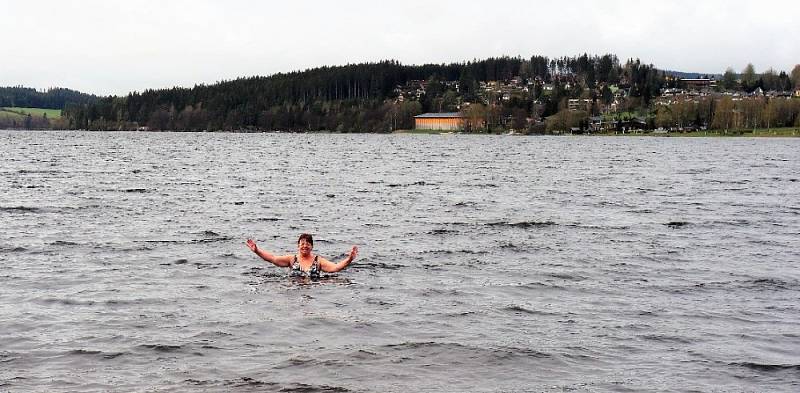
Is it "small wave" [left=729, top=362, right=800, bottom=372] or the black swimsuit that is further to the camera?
the black swimsuit

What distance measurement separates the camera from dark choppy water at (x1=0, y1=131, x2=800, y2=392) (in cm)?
1398

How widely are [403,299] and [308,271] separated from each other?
11.3 feet

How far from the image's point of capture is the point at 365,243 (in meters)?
28.8

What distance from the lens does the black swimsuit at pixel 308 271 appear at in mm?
22078

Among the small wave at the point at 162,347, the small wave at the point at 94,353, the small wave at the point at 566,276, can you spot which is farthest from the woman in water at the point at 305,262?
the small wave at the point at 94,353

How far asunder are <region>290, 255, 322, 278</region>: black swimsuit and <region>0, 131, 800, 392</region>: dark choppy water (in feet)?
1.96

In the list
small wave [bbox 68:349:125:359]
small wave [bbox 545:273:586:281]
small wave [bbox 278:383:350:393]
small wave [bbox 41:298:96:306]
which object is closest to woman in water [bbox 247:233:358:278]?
small wave [bbox 41:298:96:306]

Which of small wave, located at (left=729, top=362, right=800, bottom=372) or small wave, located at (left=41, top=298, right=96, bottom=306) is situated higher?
small wave, located at (left=41, top=298, right=96, bottom=306)

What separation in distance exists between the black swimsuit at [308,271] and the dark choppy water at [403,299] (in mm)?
598

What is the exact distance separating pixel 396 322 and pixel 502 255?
9.47 metres

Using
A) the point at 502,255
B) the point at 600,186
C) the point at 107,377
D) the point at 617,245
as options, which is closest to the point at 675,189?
the point at 600,186

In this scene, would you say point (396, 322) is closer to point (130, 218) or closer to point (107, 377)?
point (107, 377)

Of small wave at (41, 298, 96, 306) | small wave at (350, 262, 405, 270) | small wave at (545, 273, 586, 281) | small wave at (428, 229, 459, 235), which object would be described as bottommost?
small wave at (428, 229, 459, 235)

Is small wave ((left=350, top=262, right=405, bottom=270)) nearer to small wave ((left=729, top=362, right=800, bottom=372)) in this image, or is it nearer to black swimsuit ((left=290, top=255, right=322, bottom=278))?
black swimsuit ((left=290, top=255, right=322, bottom=278))
